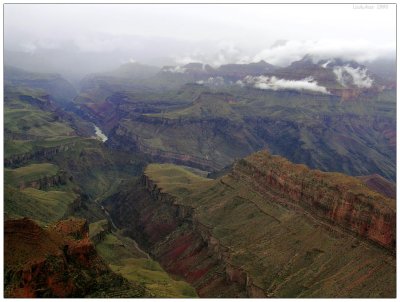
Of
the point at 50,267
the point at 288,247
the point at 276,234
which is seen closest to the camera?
the point at 50,267

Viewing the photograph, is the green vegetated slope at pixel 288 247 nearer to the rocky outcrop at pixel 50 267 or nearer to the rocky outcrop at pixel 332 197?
the rocky outcrop at pixel 332 197

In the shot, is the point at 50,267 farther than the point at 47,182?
No

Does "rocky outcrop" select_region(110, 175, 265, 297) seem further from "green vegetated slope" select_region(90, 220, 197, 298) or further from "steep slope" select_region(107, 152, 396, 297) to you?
"green vegetated slope" select_region(90, 220, 197, 298)

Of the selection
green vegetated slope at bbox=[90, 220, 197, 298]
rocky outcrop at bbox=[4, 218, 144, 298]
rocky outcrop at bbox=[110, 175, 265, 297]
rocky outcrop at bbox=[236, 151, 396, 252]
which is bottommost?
rocky outcrop at bbox=[110, 175, 265, 297]

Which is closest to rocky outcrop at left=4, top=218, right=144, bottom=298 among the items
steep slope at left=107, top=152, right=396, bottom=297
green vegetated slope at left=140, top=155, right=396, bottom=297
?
steep slope at left=107, top=152, right=396, bottom=297

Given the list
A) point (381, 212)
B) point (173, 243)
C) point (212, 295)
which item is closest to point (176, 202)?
point (173, 243)

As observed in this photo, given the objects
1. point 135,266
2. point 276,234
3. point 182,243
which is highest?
point 276,234

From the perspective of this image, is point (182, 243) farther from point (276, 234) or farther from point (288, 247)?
point (288, 247)

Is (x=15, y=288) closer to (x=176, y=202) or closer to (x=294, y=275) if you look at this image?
(x=294, y=275)

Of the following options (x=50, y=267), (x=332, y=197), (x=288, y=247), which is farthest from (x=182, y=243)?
(x=50, y=267)
